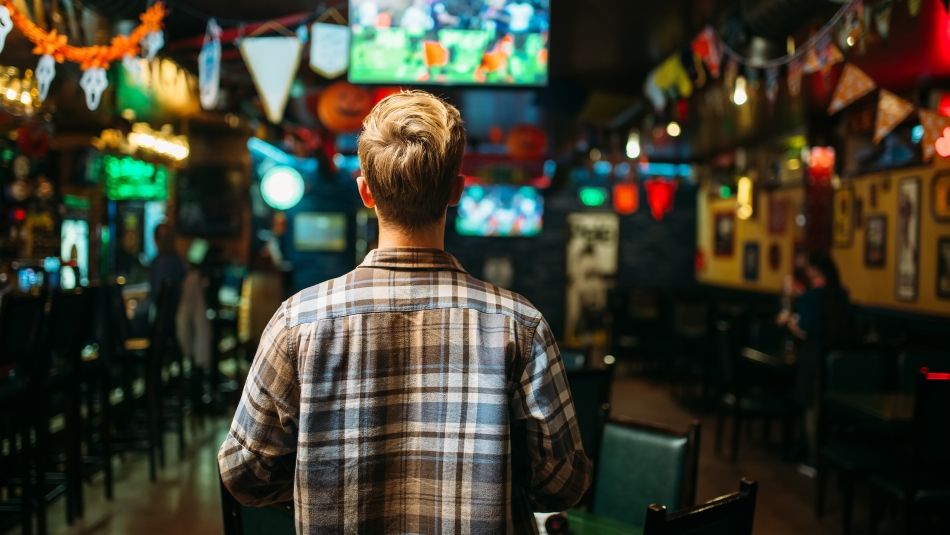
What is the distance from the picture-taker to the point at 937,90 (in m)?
5.96

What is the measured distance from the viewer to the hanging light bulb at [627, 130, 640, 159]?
8712 mm

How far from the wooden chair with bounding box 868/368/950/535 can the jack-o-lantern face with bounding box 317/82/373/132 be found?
370 centimetres

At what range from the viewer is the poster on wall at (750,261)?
10695 mm

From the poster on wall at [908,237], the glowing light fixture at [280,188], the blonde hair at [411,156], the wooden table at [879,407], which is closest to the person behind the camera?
the blonde hair at [411,156]

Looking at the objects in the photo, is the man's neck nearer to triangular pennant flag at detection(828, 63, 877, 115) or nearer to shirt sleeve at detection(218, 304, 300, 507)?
shirt sleeve at detection(218, 304, 300, 507)

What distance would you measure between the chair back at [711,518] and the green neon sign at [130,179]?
6943 mm

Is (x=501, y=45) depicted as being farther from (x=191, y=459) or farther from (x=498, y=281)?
(x=498, y=281)

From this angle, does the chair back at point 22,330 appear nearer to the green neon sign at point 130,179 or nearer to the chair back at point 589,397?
the chair back at point 589,397

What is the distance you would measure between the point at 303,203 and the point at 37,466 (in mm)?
9996

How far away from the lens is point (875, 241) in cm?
761

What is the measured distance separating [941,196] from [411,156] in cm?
662

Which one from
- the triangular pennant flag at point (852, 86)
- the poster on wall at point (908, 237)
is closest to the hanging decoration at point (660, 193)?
the poster on wall at point (908, 237)

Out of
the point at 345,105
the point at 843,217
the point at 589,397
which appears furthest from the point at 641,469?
the point at 843,217

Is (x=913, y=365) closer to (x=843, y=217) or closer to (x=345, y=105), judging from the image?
(x=345, y=105)
